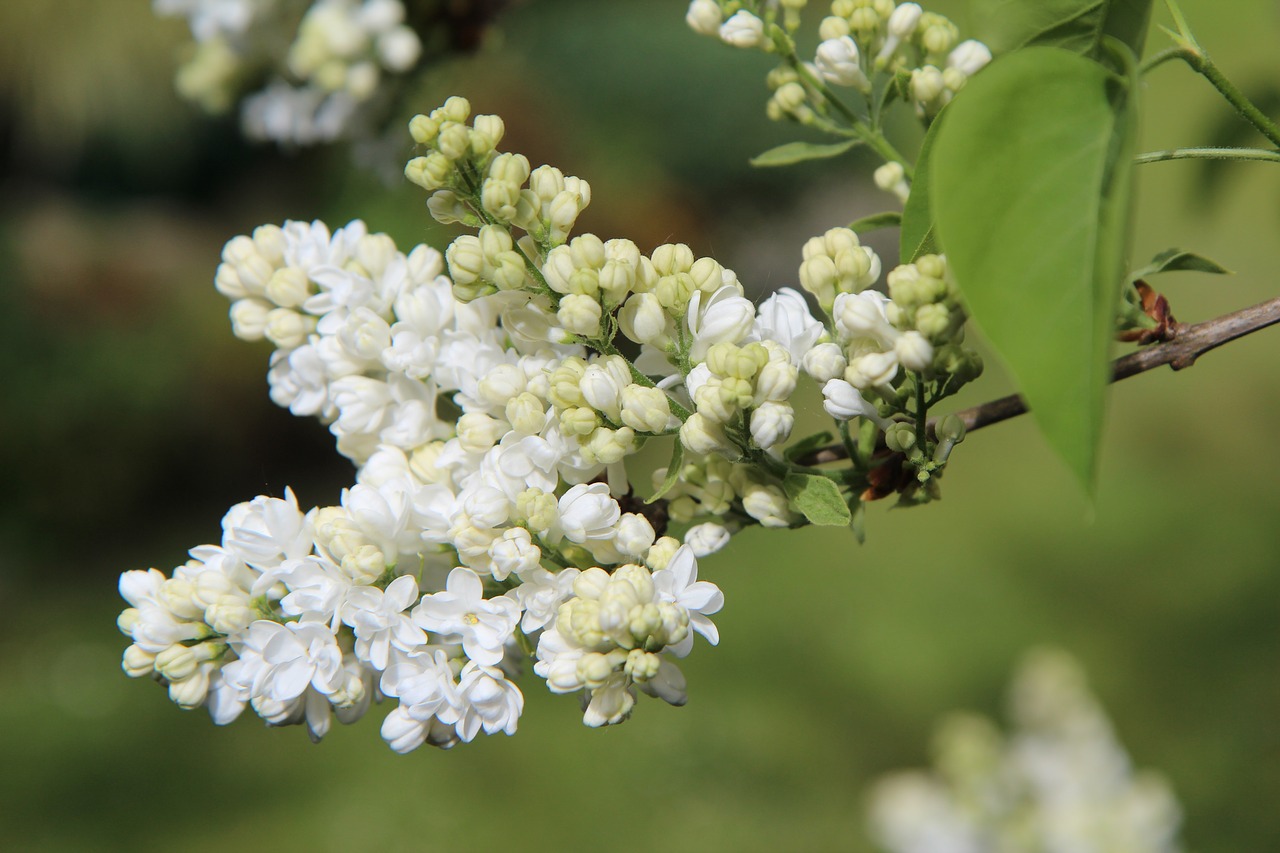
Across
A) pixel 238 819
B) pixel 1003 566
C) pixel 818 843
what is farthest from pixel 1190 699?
pixel 238 819

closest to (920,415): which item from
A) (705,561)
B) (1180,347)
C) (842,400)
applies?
(842,400)

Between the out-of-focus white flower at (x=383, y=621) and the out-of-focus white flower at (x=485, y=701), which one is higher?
the out-of-focus white flower at (x=383, y=621)

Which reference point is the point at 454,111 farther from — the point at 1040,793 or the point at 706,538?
the point at 1040,793

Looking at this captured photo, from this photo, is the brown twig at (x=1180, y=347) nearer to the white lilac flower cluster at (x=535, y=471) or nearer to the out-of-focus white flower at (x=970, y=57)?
the white lilac flower cluster at (x=535, y=471)

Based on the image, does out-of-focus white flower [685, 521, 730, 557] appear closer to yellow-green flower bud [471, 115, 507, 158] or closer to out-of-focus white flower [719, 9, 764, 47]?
yellow-green flower bud [471, 115, 507, 158]

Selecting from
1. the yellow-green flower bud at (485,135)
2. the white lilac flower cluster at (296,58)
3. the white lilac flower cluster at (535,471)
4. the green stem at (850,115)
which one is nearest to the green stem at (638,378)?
the white lilac flower cluster at (535,471)

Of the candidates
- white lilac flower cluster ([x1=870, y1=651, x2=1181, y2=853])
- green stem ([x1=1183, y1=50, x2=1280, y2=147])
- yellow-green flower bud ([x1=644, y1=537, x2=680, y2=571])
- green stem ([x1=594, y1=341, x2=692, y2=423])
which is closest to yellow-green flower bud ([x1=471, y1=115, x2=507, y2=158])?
green stem ([x1=594, y1=341, x2=692, y2=423])

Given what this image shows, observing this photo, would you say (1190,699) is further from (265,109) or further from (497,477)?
(497,477)
